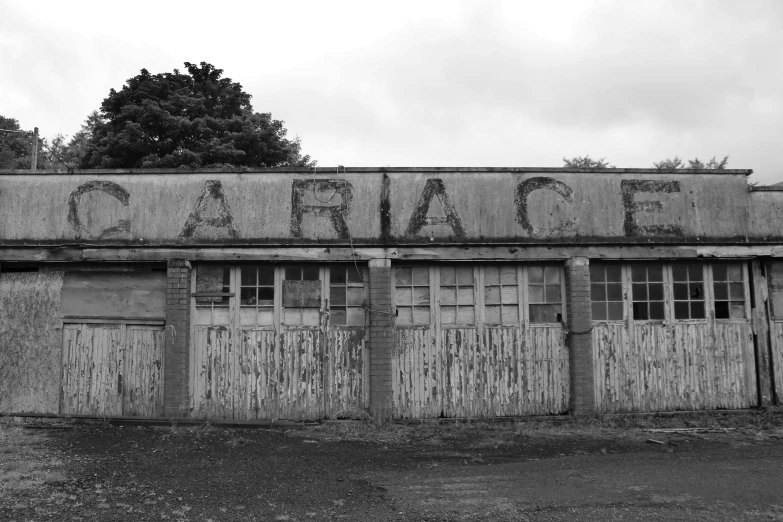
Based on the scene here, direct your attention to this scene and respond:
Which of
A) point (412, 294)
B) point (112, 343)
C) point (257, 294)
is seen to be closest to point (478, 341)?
point (412, 294)

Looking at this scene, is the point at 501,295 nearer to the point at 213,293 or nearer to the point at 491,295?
the point at 491,295

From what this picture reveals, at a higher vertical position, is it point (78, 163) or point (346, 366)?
point (78, 163)

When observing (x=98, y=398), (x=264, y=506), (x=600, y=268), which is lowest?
(x=264, y=506)

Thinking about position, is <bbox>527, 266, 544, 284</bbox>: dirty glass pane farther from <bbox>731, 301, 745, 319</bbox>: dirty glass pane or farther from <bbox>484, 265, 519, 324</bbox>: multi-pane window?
<bbox>731, 301, 745, 319</bbox>: dirty glass pane

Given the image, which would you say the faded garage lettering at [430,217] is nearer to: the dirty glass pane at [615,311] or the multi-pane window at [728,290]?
the dirty glass pane at [615,311]

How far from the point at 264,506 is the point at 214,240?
517 centimetres

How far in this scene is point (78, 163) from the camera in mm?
29250

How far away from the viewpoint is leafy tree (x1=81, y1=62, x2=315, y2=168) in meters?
25.5

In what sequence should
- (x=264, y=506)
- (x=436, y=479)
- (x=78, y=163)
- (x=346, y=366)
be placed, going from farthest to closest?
(x=78, y=163) → (x=346, y=366) → (x=436, y=479) → (x=264, y=506)

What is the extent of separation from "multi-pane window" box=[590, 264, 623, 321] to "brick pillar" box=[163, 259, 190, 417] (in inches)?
249

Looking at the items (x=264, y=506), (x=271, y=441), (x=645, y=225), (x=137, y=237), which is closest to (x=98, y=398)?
(x=137, y=237)

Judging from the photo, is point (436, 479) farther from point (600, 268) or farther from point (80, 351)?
point (80, 351)

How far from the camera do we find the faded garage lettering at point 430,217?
10047mm

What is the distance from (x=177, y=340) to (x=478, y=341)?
180 inches
